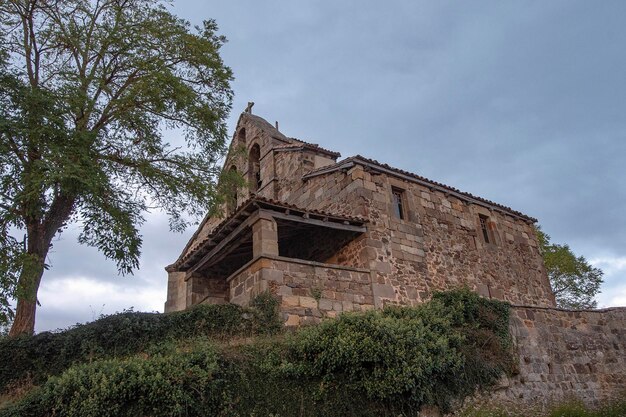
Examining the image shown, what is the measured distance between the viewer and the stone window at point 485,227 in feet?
56.7

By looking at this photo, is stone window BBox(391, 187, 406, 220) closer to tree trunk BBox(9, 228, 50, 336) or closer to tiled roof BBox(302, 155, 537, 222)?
tiled roof BBox(302, 155, 537, 222)

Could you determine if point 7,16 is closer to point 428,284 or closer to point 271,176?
point 271,176

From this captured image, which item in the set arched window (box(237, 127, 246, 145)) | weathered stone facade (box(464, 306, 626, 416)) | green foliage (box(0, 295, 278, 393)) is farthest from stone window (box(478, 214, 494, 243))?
arched window (box(237, 127, 246, 145))

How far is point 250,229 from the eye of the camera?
41.1 ft

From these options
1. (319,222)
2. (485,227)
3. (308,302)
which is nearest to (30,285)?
(308,302)

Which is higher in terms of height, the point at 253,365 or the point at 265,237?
the point at 265,237

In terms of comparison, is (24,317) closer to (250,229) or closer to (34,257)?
(34,257)

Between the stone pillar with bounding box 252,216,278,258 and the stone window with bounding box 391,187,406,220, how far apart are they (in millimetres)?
4427

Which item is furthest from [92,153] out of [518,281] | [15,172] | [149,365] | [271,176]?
[518,281]

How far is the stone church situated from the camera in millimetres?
A: 11703

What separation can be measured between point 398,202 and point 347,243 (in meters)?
2.39

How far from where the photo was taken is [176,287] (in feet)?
60.2

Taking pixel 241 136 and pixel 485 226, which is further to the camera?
pixel 241 136

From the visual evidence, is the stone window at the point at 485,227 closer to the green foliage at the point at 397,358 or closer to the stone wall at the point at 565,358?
the stone wall at the point at 565,358
